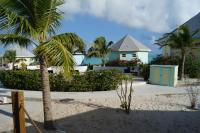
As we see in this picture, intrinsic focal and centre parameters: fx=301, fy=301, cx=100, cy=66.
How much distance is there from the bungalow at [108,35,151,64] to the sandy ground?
26275 millimetres

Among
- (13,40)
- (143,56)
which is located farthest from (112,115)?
(143,56)

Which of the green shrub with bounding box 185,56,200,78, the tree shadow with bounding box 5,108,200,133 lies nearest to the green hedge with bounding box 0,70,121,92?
the tree shadow with bounding box 5,108,200,133

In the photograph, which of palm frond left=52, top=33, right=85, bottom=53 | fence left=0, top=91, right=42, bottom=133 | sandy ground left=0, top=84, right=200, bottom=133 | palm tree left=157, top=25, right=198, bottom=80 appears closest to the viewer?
fence left=0, top=91, right=42, bottom=133

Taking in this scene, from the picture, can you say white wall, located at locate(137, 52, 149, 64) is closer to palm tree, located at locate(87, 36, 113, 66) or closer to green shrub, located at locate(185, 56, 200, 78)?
palm tree, located at locate(87, 36, 113, 66)

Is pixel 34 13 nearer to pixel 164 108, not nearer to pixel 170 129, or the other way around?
pixel 170 129

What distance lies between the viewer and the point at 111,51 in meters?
40.8

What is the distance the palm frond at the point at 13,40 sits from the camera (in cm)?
826

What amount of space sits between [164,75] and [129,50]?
21.5 meters

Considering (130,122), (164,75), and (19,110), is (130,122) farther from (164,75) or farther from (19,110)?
(164,75)

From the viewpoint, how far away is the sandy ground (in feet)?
30.7

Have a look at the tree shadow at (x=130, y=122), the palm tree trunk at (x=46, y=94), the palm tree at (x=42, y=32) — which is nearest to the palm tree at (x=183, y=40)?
the tree shadow at (x=130, y=122)

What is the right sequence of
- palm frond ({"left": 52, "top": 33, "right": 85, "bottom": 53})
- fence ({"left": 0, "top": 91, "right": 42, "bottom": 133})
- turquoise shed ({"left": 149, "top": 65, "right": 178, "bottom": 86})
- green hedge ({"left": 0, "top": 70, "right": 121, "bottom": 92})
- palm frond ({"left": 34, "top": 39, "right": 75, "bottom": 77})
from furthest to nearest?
turquoise shed ({"left": 149, "top": 65, "right": 178, "bottom": 86})
green hedge ({"left": 0, "top": 70, "right": 121, "bottom": 92})
palm frond ({"left": 52, "top": 33, "right": 85, "bottom": 53})
palm frond ({"left": 34, "top": 39, "right": 75, "bottom": 77})
fence ({"left": 0, "top": 91, "right": 42, "bottom": 133})

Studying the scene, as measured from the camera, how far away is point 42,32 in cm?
855

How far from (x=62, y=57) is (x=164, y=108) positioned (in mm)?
5672
